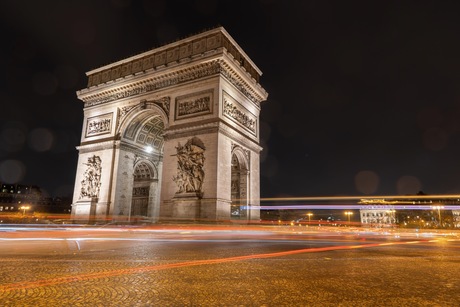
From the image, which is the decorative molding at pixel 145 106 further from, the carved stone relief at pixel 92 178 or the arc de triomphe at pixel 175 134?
the carved stone relief at pixel 92 178

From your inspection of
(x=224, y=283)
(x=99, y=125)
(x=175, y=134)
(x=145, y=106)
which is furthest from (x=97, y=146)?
(x=224, y=283)

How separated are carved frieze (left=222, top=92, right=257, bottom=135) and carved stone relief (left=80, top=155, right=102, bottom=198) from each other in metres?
10.7

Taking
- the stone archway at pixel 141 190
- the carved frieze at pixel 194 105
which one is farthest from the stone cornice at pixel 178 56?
the stone archway at pixel 141 190

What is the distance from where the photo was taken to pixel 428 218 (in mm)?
72125

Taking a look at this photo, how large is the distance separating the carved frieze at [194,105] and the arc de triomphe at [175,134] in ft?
0.22

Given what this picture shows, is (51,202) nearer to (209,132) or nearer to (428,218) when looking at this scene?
(209,132)

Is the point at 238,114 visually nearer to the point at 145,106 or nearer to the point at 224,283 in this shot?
the point at 145,106

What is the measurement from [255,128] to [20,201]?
7708 cm

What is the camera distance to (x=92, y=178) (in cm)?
2330

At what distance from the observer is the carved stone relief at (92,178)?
23.0 metres

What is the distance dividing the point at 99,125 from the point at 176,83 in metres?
7.79

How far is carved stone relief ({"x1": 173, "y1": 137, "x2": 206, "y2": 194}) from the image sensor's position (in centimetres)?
1844

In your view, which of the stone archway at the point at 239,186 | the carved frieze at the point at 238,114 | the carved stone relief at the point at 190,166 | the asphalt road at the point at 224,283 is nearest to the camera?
the asphalt road at the point at 224,283

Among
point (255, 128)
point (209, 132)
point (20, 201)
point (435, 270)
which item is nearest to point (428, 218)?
point (255, 128)
